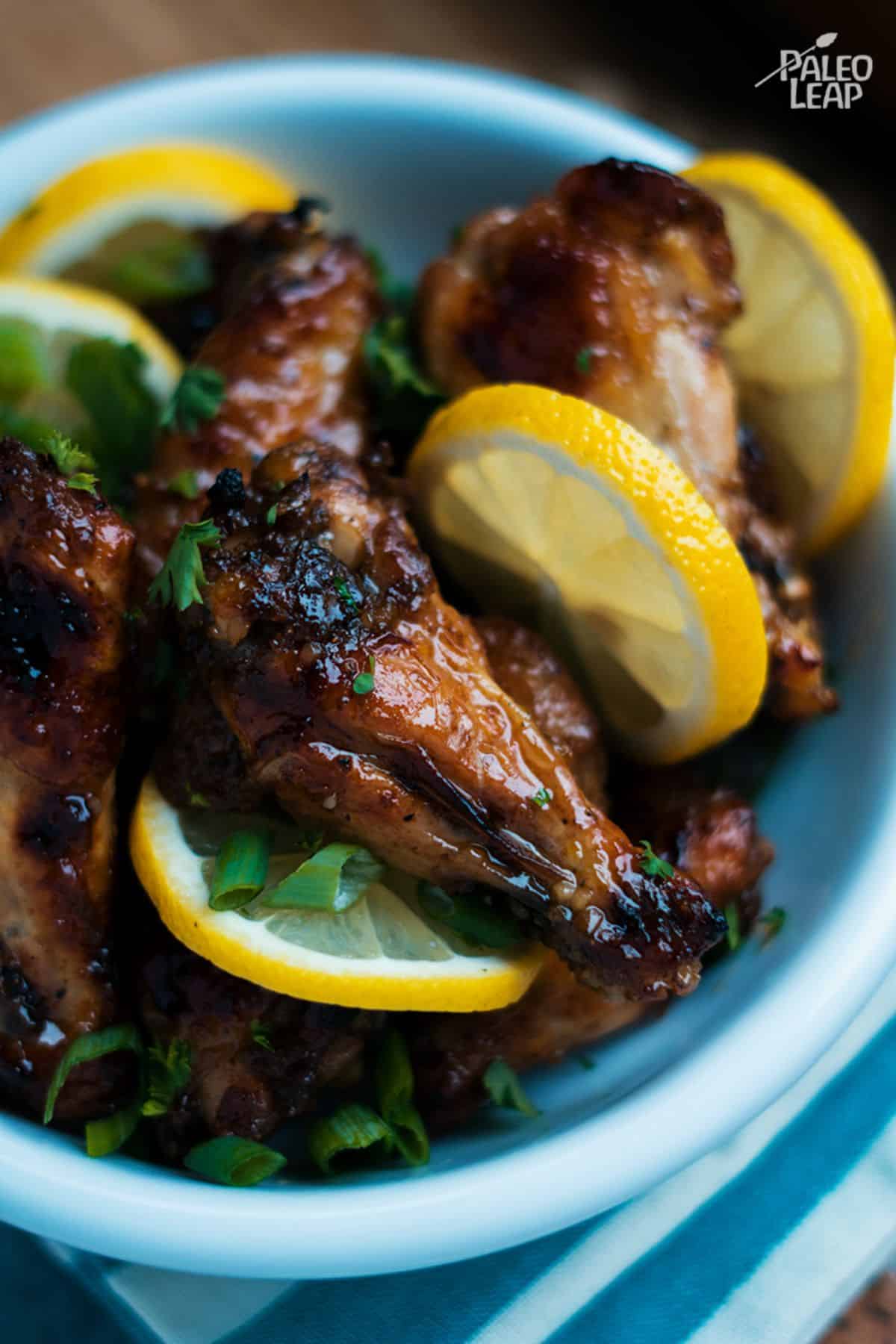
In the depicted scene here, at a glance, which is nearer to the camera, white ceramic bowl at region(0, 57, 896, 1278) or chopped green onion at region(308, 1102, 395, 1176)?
white ceramic bowl at region(0, 57, 896, 1278)

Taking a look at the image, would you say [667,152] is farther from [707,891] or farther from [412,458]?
[707,891]

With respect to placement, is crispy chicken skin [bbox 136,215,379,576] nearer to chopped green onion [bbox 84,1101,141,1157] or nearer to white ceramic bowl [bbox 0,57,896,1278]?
white ceramic bowl [bbox 0,57,896,1278]

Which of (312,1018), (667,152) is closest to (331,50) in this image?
(667,152)

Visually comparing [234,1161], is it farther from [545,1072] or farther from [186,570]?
[186,570]

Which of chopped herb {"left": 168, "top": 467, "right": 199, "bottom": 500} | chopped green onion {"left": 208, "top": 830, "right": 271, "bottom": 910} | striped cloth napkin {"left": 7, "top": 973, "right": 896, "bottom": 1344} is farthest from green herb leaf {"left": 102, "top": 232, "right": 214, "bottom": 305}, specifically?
striped cloth napkin {"left": 7, "top": 973, "right": 896, "bottom": 1344}

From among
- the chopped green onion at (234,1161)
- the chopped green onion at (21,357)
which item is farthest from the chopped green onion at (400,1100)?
the chopped green onion at (21,357)
